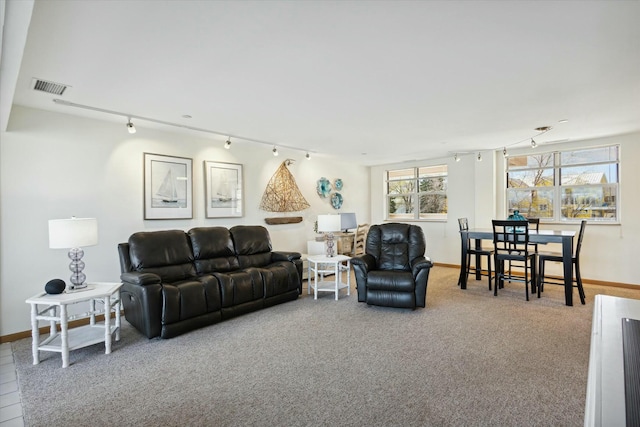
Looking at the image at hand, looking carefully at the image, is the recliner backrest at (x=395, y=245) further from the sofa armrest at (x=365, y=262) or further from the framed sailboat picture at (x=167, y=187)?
the framed sailboat picture at (x=167, y=187)

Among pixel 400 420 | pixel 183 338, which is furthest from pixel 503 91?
pixel 183 338

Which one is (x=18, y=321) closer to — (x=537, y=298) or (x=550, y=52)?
(x=550, y=52)

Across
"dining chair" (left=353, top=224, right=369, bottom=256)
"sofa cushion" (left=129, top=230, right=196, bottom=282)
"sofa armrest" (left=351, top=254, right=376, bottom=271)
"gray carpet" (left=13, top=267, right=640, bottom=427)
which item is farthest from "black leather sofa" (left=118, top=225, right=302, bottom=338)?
"dining chair" (left=353, top=224, right=369, bottom=256)

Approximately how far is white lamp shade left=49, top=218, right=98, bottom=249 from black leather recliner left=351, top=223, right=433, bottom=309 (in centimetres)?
311

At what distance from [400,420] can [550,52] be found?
110 inches

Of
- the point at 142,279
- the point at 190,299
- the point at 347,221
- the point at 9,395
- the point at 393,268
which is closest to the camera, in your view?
the point at 9,395

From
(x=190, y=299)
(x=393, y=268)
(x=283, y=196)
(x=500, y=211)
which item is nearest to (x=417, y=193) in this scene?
(x=500, y=211)

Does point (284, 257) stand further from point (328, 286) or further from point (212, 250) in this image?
point (212, 250)

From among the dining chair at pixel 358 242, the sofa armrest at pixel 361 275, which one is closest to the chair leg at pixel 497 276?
the sofa armrest at pixel 361 275

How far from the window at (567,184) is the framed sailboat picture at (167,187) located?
19.6 feet

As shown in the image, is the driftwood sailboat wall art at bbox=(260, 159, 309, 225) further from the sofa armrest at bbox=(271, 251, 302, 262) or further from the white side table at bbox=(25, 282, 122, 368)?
the white side table at bbox=(25, 282, 122, 368)

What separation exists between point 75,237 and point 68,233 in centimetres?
7

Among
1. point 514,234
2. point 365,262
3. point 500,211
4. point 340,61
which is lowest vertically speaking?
point 365,262

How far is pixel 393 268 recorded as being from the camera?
4.75m
